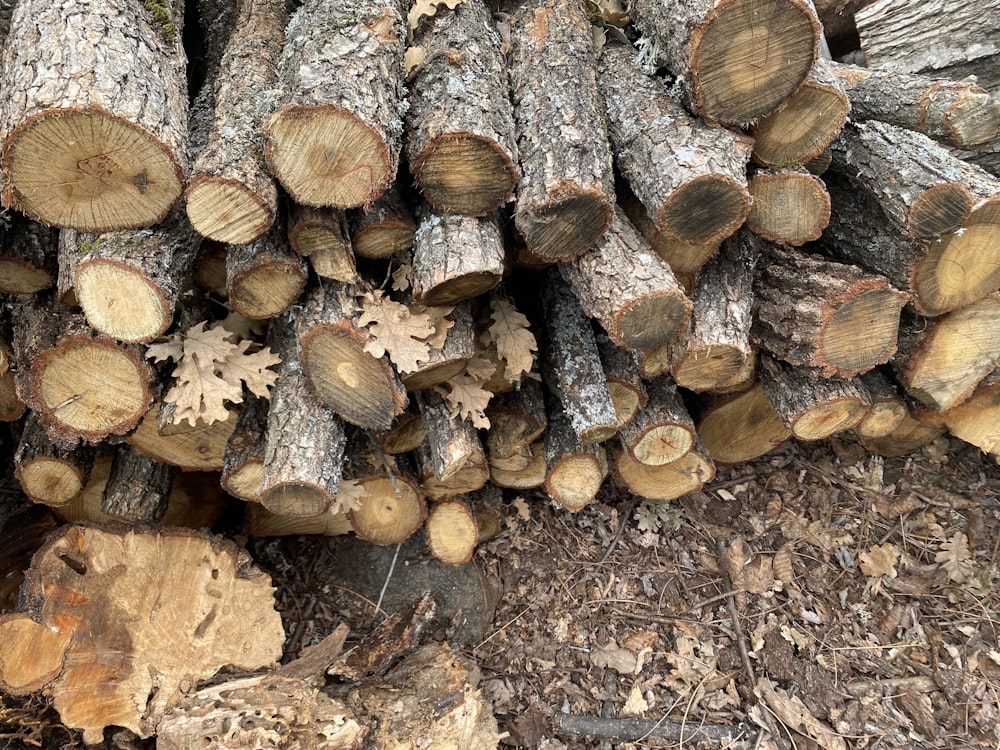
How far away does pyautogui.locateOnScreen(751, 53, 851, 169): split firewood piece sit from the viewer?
2697 mm

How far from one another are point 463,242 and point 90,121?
1.28 metres

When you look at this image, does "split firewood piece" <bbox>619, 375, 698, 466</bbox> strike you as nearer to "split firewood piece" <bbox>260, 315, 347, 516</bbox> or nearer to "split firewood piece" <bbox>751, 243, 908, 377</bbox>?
"split firewood piece" <bbox>751, 243, 908, 377</bbox>

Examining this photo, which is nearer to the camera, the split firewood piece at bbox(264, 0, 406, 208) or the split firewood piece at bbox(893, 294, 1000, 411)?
the split firewood piece at bbox(264, 0, 406, 208)

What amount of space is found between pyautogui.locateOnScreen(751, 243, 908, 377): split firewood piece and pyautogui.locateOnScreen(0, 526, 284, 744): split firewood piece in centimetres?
273

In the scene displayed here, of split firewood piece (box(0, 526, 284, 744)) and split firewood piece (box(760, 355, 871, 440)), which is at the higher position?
split firewood piece (box(760, 355, 871, 440))

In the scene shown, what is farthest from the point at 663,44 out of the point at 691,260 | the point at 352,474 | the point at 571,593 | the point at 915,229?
the point at 571,593

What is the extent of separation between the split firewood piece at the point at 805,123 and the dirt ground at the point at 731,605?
207cm

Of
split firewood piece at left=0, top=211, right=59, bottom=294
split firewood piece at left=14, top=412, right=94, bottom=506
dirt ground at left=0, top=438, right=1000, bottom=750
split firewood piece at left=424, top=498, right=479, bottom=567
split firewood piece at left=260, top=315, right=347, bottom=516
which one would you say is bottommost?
dirt ground at left=0, top=438, right=1000, bottom=750

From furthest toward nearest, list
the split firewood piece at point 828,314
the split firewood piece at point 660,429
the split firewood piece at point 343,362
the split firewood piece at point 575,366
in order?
1. the split firewood piece at point 660,429
2. the split firewood piece at point 575,366
3. the split firewood piece at point 828,314
4. the split firewood piece at point 343,362

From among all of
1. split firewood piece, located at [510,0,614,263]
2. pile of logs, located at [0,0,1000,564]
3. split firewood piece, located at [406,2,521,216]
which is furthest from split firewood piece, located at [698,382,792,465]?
split firewood piece, located at [406,2,521,216]

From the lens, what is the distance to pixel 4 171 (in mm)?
2152

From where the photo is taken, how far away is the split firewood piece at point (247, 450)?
10.1 ft

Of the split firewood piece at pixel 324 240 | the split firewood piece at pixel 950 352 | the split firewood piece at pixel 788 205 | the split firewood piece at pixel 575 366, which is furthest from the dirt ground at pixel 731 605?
the split firewood piece at pixel 324 240

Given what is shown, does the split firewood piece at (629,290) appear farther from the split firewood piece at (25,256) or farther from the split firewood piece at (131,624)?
the split firewood piece at (25,256)
